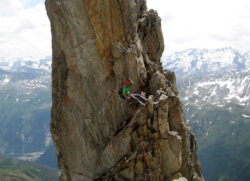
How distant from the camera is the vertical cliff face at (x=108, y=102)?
18984 millimetres

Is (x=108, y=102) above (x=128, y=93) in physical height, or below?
below

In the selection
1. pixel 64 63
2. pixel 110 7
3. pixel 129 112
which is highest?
pixel 110 7

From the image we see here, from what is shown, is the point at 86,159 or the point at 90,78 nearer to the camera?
the point at 90,78

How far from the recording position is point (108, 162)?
67.1ft

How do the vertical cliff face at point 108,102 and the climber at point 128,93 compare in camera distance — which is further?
the climber at point 128,93

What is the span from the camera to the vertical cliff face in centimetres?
1898

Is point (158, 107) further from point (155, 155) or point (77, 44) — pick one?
point (77, 44)

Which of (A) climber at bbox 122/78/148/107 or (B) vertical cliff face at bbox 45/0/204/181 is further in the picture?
(A) climber at bbox 122/78/148/107

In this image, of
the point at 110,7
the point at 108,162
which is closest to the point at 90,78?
the point at 110,7

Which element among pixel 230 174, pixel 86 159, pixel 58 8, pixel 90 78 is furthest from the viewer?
pixel 230 174

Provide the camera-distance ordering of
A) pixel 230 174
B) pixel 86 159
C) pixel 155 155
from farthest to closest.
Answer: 1. pixel 230 174
2. pixel 86 159
3. pixel 155 155

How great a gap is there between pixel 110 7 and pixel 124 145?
13.6 metres

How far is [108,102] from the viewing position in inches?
838

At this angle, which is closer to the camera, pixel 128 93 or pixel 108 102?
pixel 128 93
